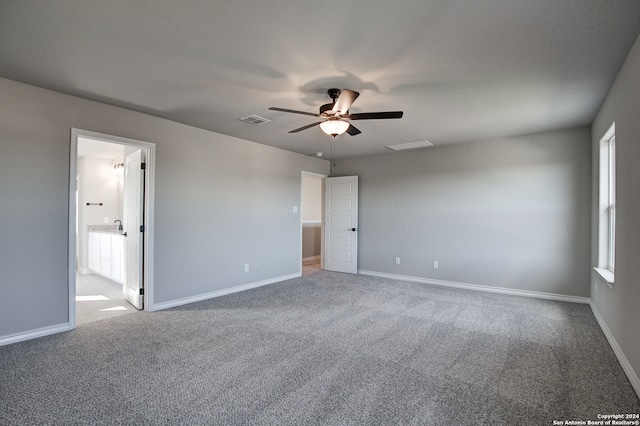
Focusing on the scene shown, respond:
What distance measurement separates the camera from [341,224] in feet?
22.5

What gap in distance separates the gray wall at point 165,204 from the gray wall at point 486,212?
5.46 ft

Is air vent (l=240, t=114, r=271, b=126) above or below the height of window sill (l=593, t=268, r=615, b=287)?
above

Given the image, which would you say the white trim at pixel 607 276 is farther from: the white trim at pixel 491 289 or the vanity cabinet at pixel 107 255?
the vanity cabinet at pixel 107 255

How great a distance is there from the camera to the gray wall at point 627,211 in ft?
7.56

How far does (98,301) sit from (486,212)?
611cm

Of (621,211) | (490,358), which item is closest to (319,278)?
(490,358)

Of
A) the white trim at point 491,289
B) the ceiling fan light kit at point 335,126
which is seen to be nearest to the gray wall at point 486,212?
the white trim at point 491,289

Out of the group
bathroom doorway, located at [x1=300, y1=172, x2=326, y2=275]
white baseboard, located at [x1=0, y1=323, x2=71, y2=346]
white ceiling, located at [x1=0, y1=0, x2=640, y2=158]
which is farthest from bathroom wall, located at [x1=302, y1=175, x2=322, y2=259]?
white baseboard, located at [x1=0, y1=323, x2=71, y2=346]

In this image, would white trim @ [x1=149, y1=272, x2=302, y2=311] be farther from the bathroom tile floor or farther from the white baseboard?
the white baseboard

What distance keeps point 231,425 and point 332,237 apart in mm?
5209

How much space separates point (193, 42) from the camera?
92.3 inches

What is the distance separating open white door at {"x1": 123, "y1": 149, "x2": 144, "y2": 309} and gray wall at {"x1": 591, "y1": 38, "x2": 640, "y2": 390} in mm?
4965

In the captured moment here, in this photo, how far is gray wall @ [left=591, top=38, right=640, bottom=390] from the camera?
2.30 m

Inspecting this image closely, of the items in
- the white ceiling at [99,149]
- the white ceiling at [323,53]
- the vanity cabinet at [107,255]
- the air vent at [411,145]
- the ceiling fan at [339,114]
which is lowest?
the vanity cabinet at [107,255]
